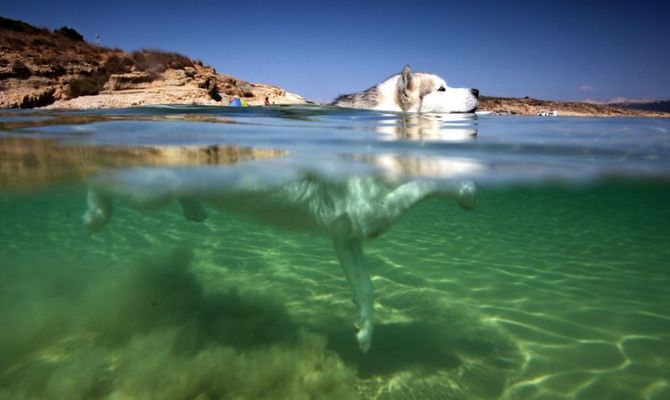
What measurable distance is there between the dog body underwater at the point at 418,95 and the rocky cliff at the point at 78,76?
15027mm

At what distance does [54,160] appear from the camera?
7.48 meters

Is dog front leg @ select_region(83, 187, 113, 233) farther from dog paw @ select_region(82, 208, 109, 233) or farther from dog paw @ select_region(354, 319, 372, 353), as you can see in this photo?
dog paw @ select_region(354, 319, 372, 353)

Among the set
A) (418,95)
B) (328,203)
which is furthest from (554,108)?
(328,203)

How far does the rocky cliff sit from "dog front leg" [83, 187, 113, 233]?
1703cm

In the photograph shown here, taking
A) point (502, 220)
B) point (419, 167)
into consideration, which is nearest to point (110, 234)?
point (419, 167)

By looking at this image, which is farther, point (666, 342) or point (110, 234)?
point (110, 234)

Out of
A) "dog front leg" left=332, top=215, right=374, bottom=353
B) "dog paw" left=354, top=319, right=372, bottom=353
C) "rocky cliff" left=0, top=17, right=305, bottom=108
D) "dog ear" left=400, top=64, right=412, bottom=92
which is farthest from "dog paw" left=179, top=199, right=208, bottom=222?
"rocky cliff" left=0, top=17, right=305, bottom=108

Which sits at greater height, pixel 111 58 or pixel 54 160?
pixel 111 58

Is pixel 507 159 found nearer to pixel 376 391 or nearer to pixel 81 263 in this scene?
pixel 376 391

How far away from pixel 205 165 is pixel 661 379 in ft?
25.1

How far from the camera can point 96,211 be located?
468 cm

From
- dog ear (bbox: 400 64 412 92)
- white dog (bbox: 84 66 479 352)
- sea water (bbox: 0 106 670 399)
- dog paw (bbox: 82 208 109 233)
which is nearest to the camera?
white dog (bbox: 84 66 479 352)

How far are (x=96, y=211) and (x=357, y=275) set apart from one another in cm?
334

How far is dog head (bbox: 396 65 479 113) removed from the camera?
26.1 ft
